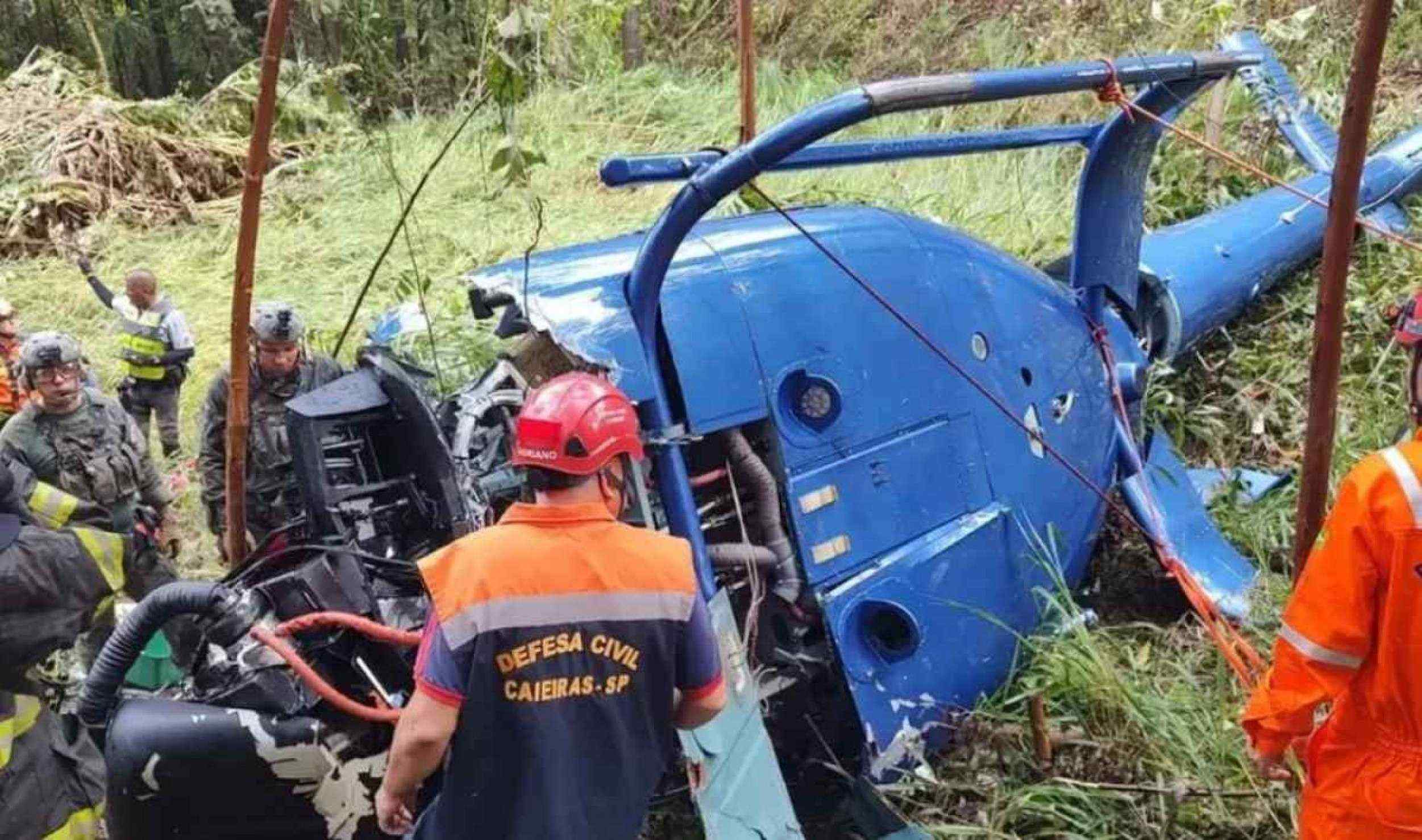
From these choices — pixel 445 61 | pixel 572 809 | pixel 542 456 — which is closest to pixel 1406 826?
pixel 572 809

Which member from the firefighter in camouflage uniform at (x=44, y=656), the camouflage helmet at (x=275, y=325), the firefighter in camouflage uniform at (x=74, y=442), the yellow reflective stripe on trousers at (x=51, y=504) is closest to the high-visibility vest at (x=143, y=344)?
the firefighter in camouflage uniform at (x=74, y=442)

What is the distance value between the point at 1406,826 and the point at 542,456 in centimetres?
161

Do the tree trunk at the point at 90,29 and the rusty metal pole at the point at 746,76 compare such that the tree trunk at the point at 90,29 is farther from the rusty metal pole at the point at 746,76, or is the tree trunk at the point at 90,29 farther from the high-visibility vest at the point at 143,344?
the rusty metal pole at the point at 746,76

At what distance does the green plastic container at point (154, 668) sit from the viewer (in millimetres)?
3836

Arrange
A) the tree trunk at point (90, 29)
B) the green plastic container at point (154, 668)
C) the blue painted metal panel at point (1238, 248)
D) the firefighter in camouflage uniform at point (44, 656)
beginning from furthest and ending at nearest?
the tree trunk at point (90, 29) → the blue painted metal panel at point (1238, 248) → the green plastic container at point (154, 668) → the firefighter in camouflage uniform at point (44, 656)

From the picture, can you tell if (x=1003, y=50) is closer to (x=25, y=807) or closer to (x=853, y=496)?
(x=853, y=496)

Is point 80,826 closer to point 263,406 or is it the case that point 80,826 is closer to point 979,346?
point 263,406

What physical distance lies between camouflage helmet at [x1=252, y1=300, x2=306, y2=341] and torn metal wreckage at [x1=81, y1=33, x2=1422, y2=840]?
4.45 feet

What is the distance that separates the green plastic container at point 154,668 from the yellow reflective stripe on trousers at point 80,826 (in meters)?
0.87

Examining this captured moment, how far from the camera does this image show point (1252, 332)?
566cm

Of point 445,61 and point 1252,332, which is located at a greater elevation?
point 445,61

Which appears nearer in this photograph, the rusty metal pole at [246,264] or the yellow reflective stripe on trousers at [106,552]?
the rusty metal pole at [246,264]

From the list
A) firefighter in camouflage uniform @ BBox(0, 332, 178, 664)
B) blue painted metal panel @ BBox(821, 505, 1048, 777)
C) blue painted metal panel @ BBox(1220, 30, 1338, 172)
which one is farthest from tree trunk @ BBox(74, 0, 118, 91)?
blue painted metal panel @ BBox(821, 505, 1048, 777)

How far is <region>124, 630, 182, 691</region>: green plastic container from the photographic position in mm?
3836
